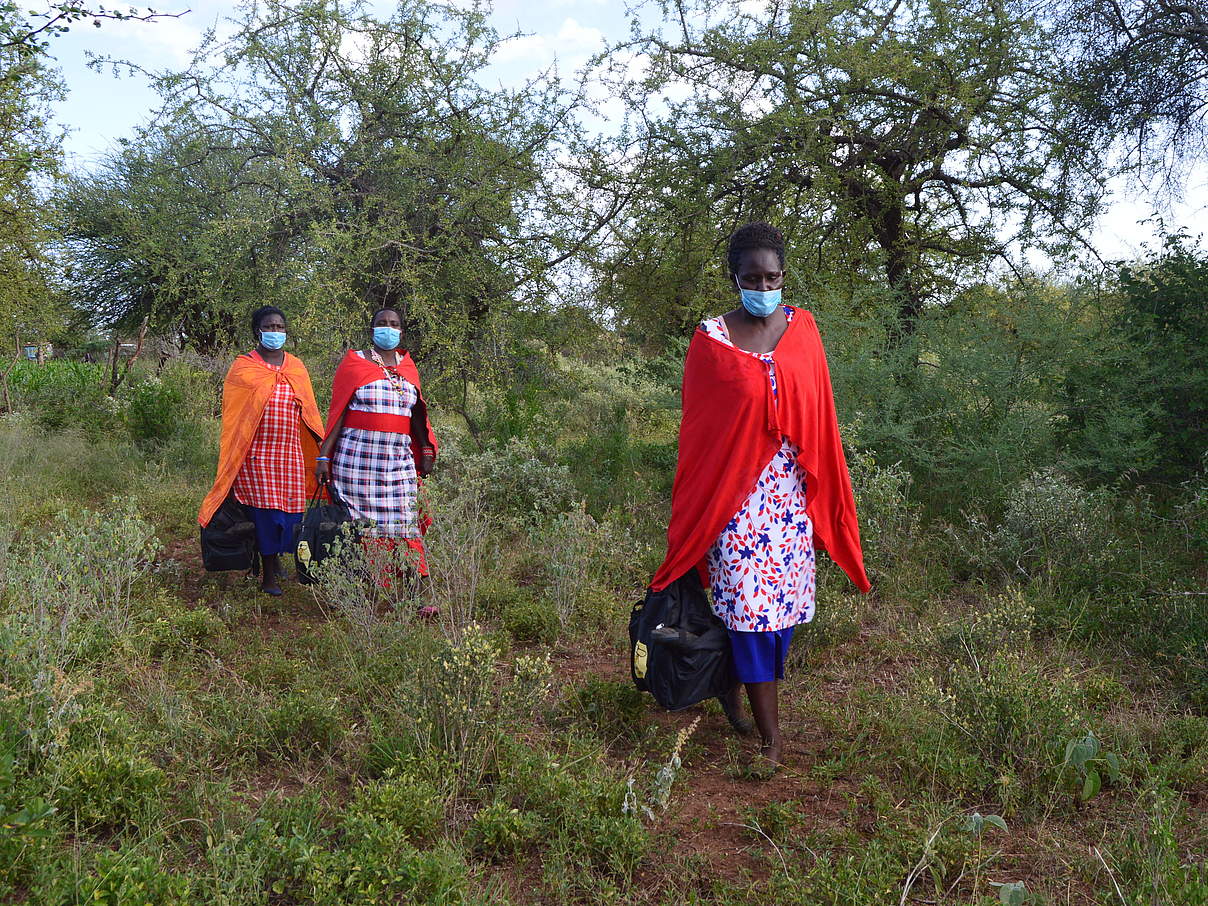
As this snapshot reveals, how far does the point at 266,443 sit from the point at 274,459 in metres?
0.12

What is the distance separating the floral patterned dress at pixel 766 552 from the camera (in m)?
3.45

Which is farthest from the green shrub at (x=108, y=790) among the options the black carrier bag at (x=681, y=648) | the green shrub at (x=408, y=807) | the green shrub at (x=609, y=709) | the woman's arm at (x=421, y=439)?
the woman's arm at (x=421, y=439)

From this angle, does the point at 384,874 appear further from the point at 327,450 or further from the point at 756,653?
the point at 327,450

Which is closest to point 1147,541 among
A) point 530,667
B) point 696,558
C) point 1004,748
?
point 1004,748

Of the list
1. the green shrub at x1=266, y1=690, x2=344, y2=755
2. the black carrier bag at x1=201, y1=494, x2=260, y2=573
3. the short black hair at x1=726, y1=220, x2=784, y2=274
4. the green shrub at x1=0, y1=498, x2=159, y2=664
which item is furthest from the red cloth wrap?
the short black hair at x1=726, y1=220, x2=784, y2=274

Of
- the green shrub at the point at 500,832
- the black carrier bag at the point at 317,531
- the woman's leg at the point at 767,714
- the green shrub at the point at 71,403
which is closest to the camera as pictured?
the green shrub at the point at 500,832

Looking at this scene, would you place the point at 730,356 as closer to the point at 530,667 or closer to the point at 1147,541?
the point at 530,667

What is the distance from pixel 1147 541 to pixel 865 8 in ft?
17.7

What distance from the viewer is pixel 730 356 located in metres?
3.47

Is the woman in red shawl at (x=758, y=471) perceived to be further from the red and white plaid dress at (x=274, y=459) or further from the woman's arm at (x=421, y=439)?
the red and white plaid dress at (x=274, y=459)

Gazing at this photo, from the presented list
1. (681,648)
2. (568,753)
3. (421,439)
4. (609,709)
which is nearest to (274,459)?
(421,439)

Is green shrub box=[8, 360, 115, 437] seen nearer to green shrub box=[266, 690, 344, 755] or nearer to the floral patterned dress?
green shrub box=[266, 690, 344, 755]

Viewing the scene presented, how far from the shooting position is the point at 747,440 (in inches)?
134

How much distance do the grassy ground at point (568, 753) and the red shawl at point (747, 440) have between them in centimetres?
70
